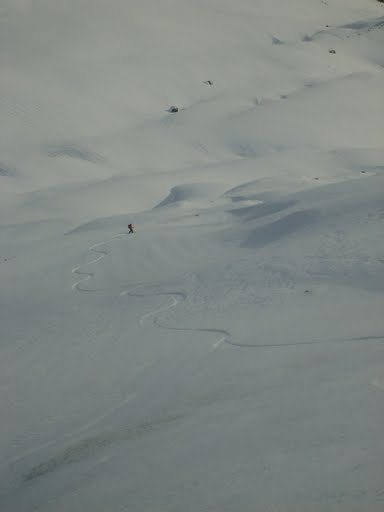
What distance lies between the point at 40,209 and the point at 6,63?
17110 millimetres

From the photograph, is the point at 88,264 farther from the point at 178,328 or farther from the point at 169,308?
the point at 178,328

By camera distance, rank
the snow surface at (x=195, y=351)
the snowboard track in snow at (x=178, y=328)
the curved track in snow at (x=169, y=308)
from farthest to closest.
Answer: the curved track in snow at (x=169, y=308), the snowboard track in snow at (x=178, y=328), the snow surface at (x=195, y=351)

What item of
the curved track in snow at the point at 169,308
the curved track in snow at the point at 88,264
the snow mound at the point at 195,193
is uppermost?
the snow mound at the point at 195,193

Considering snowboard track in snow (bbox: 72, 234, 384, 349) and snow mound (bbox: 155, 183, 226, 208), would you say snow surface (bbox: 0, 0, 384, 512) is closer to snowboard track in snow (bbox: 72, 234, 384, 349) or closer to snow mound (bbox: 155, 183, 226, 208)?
snowboard track in snow (bbox: 72, 234, 384, 349)

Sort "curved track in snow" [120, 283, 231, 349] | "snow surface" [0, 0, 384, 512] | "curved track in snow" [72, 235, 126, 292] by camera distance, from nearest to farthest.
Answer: "snow surface" [0, 0, 384, 512], "curved track in snow" [120, 283, 231, 349], "curved track in snow" [72, 235, 126, 292]

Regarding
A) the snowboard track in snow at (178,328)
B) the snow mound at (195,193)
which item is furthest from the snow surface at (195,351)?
the snow mound at (195,193)

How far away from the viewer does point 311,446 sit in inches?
112

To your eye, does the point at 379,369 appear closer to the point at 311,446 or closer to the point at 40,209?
the point at 311,446

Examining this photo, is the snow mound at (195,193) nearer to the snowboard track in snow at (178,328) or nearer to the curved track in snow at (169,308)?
the snowboard track in snow at (178,328)

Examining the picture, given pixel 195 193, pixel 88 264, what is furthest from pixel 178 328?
pixel 195 193

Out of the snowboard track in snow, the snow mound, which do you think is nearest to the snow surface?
the snowboard track in snow

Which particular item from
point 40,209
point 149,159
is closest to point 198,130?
point 149,159

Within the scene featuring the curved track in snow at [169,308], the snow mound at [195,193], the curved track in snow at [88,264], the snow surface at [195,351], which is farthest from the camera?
the snow mound at [195,193]

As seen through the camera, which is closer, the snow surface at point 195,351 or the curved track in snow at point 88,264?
the snow surface at point 195,351
